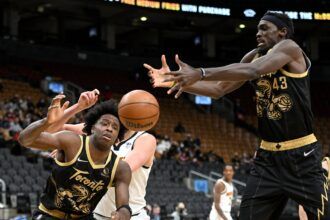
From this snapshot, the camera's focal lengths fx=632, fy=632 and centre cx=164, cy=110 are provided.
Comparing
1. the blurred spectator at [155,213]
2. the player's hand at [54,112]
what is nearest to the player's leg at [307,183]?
the player's hand at [54,112]

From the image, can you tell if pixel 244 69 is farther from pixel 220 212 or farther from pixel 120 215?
pixel 220 212

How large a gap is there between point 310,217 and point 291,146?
52cm

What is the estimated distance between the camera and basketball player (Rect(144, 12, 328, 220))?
447cm

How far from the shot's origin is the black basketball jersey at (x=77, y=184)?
15.7 feet

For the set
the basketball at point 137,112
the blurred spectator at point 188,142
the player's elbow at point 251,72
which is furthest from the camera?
the blurred spectator at point 188,142

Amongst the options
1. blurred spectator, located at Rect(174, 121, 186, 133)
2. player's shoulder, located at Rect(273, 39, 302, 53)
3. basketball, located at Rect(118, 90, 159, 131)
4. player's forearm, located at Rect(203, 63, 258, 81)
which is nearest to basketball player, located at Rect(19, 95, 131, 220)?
basketball, located at Rect(118, 90, 159, 131)

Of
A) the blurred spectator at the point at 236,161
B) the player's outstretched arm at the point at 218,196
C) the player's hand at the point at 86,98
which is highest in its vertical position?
the player's hand at the point at 86,98

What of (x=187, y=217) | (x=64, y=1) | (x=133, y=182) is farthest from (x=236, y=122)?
(x=133, y=182)

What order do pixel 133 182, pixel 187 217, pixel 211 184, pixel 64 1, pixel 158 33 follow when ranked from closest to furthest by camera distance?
pixel 133 182 < pixel 187 217 < pixel 211 184 < pixel 64 1 < pixel 158 33

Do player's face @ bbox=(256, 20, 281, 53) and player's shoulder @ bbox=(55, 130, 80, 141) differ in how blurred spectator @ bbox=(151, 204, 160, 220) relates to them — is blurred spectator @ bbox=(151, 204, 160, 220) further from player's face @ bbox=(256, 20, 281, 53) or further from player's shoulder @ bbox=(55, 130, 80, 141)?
player's face @ bbox=(256, 20, 281, 53)

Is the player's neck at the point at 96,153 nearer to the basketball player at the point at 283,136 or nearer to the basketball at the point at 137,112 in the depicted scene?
the basketball at the point at 137,112

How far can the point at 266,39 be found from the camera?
4617 millimetres

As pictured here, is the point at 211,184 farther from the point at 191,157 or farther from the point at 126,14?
the point at 126,14

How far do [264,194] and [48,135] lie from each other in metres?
1.64
